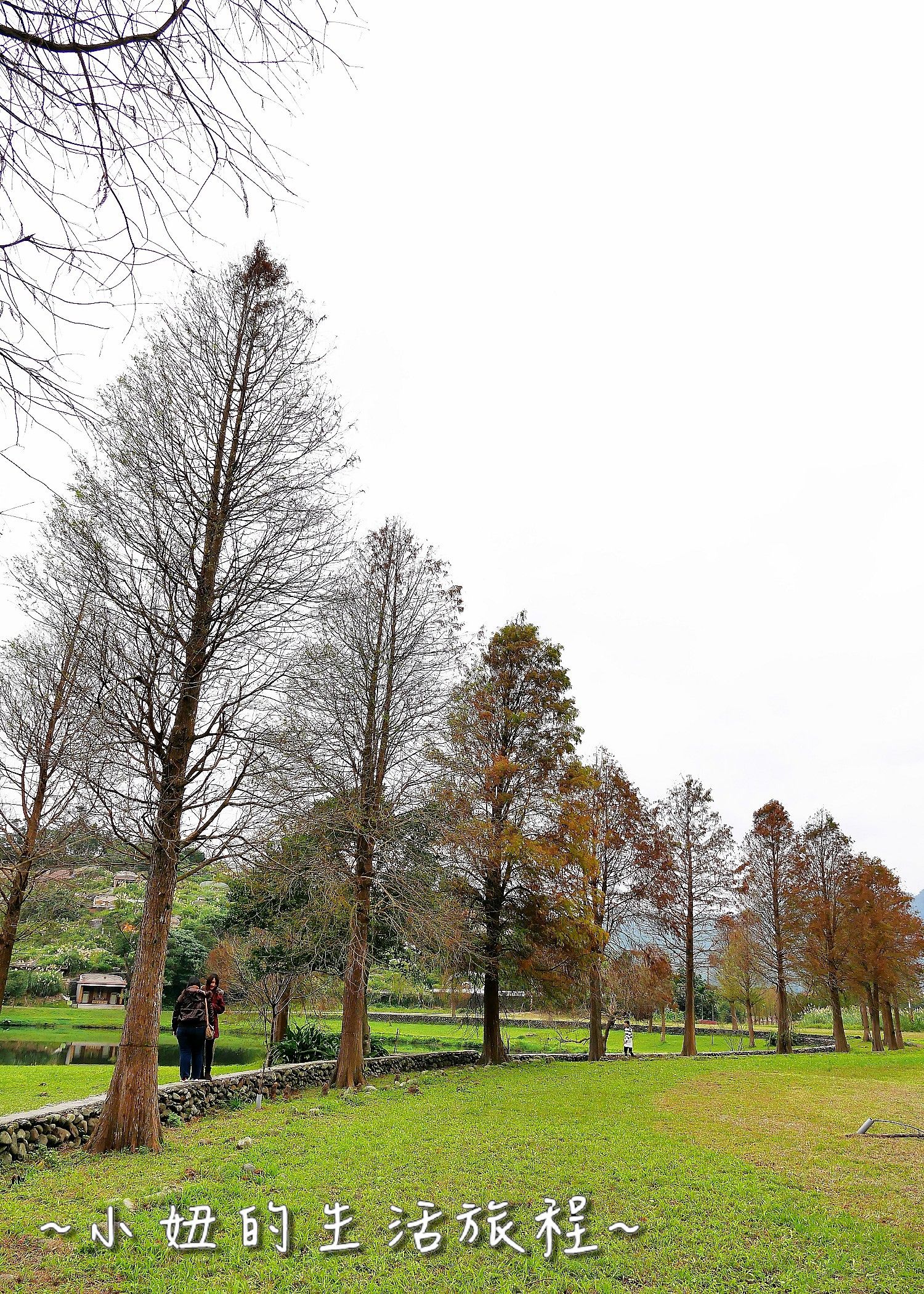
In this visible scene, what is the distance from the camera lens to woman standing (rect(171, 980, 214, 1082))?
10195 millimetres

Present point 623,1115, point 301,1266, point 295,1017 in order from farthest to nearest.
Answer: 1. point 295,1017
2. point 623,1115
3. point 301,1266

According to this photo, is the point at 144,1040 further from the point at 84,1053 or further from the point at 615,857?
the point at 615,857

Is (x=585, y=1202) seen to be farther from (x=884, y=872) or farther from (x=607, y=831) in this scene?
(x=884, y=872)

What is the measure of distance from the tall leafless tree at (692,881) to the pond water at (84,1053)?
46.9 feet

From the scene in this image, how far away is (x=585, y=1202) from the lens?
5.46 m

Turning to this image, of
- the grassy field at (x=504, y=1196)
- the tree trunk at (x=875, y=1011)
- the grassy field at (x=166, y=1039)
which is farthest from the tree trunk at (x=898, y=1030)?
the grassy field at (x=504, y=1196)

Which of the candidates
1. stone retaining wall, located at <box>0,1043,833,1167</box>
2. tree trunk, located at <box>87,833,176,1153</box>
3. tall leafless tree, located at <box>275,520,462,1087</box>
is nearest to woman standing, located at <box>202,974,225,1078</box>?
stone retaining wall, located at <box>0,1043,833,1167</box>

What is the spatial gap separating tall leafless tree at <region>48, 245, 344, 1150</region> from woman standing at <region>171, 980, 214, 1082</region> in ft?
8.08

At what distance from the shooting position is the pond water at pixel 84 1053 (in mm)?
19141

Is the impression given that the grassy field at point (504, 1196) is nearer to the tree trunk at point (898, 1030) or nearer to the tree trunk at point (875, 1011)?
the tree trunk at point (875, 1011)

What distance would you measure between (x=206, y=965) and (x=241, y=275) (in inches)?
1105

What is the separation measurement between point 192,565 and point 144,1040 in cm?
509

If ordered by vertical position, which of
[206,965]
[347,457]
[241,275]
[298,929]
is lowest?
[206,965]

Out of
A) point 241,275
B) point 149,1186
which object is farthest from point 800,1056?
point 241,275
